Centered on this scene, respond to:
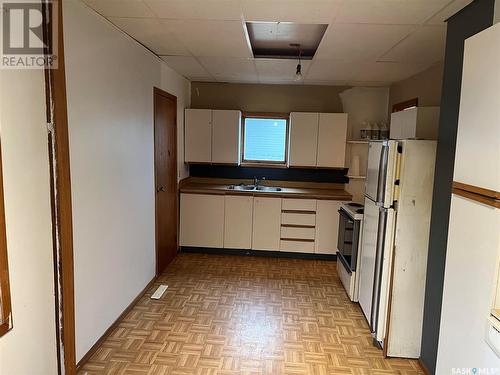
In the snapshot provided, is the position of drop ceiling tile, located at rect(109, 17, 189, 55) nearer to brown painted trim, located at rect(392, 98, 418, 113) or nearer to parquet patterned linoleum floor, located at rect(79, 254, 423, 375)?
parquet patterned linoleum floor, located at rect(79, 254, 423, 375)

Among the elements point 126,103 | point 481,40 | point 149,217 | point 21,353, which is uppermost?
point 481,40

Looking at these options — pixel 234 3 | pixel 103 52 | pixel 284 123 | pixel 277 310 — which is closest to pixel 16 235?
pixel 103 52

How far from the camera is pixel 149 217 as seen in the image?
3.56m

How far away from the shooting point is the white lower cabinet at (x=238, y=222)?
15.1 ft

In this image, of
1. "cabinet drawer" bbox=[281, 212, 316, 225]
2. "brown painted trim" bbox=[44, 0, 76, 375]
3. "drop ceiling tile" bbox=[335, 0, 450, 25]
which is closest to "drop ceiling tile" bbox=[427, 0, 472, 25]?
"drop ceiling tile" bbox=[335, 0, 450, 25]

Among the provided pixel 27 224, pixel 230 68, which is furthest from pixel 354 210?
pixel 27 224

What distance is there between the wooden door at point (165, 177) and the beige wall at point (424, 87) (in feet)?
9.10

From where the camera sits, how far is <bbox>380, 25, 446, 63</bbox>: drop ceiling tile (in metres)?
2.53

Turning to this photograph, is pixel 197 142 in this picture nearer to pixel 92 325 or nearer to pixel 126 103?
pixel 126 103

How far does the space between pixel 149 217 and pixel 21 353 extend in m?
1.94

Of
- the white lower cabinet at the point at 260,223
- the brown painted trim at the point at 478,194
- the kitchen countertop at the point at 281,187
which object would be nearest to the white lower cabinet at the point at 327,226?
the white lower cabinet at the point at 260,223

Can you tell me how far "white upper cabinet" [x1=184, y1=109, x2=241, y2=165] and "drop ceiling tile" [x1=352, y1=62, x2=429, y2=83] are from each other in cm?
168

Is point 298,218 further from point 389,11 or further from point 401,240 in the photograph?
point 389,11

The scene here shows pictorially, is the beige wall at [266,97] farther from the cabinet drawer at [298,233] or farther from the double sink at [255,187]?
the cabinet drawer at [298,233]
